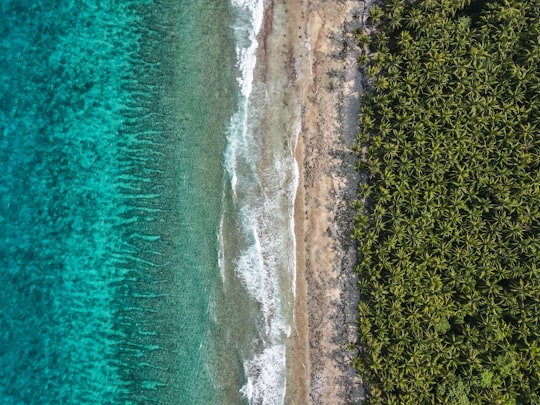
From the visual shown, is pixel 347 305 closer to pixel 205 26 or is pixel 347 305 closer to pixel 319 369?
pixel 319 369

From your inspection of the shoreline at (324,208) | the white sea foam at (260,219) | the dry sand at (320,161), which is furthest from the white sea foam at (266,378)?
the dry sand at (320,161)

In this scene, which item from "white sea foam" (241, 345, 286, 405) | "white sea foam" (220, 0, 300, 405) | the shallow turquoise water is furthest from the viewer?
the shallow turquoise water

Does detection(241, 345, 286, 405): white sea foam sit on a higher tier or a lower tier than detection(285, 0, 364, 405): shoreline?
lower

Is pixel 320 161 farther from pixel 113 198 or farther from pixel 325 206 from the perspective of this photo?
pixel 113 198

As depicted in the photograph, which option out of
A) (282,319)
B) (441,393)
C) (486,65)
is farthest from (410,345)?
(486,65)

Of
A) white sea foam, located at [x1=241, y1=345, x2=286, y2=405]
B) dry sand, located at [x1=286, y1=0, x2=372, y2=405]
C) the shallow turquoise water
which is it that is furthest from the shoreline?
the shallow turquoise water

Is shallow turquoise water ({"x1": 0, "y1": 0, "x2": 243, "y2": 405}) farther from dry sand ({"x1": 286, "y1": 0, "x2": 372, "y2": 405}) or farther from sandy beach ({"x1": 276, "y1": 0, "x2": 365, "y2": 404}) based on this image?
dry sand ({"x1": 286, "y1": 0, "x2": 372, "y2": 405})

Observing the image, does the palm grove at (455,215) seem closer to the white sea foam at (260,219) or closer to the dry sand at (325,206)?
the dry sand at (325,206)
